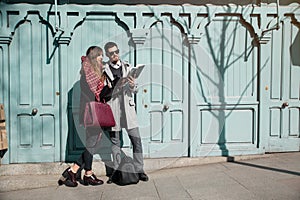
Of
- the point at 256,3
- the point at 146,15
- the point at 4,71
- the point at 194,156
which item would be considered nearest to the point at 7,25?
the point at 4,71

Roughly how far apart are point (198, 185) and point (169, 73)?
197 centimetres

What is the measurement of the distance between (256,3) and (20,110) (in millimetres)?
4710

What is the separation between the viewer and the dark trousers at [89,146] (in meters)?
5.16

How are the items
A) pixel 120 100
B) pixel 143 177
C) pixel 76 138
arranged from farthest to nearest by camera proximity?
1. pixel 76 138
2. pixel 143 177
3. pixel 120 100

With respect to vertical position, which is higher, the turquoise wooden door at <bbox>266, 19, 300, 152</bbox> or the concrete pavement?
the turquoise wooden door at <bbox>266, 19, 300, 152</bbox>

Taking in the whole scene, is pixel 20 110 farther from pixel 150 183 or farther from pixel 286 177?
pixel 286 177

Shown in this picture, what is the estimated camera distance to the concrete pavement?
186 inches

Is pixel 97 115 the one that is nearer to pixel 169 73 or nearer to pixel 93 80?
pixel 93 80

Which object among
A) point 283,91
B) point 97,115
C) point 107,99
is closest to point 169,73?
point 107,99

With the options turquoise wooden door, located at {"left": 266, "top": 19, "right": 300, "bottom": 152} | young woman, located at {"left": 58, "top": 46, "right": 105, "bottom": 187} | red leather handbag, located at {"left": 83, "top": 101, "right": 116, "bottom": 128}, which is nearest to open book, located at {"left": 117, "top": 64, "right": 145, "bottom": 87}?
young woman, located at {"left": 58, "top": 46, "right": 105, "bottom": 187}

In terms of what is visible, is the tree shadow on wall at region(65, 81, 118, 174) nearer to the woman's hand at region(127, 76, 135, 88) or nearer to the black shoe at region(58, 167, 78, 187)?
the black shoe at region(58, 167, 78, 187)

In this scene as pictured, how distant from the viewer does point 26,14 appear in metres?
5.56

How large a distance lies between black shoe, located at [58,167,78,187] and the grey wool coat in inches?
37.6

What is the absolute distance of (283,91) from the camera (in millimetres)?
6250
